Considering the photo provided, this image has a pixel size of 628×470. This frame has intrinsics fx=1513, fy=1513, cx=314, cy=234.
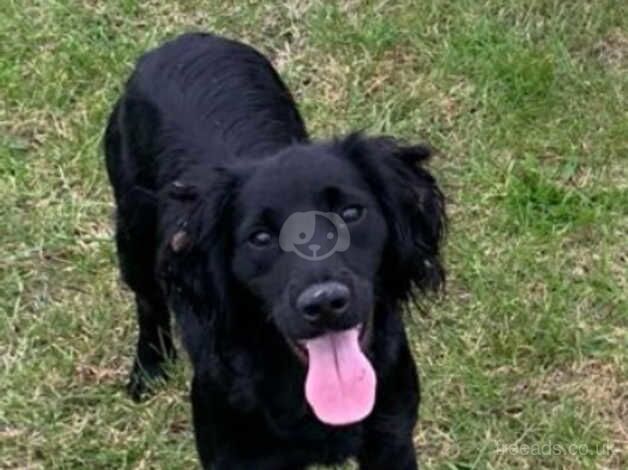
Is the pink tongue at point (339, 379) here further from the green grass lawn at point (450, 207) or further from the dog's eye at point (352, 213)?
the green grass lawn at point (450, 207)

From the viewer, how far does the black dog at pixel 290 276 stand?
9.61ft

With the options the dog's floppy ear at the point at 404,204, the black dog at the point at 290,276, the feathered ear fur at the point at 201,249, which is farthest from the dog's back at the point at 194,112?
the dog's floppy ear at the point at 404,204

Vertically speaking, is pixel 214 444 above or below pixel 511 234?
above

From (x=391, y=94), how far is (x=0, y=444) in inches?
77.0

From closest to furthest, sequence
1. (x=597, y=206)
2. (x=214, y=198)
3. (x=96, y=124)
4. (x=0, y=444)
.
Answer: (x=214, y=198) → (x=0, y=444) → (x=597, y=206) → (x=96, y=124)

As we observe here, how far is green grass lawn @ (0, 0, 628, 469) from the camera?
4023 millimetres

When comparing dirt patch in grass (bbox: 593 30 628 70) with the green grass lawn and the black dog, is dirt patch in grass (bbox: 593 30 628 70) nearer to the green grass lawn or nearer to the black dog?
the green grass lawn

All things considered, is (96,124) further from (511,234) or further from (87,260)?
(511,234)

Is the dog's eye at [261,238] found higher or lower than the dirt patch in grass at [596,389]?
higher

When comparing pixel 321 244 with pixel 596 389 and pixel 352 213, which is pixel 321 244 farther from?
pixel 596 389

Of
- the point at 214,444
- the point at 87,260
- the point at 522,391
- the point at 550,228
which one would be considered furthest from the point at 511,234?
the point at 214,444

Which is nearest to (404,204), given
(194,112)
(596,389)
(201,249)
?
(201,249)

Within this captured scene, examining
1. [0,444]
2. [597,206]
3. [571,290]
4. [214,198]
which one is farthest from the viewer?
[597,206]

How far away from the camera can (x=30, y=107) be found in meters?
5.28
